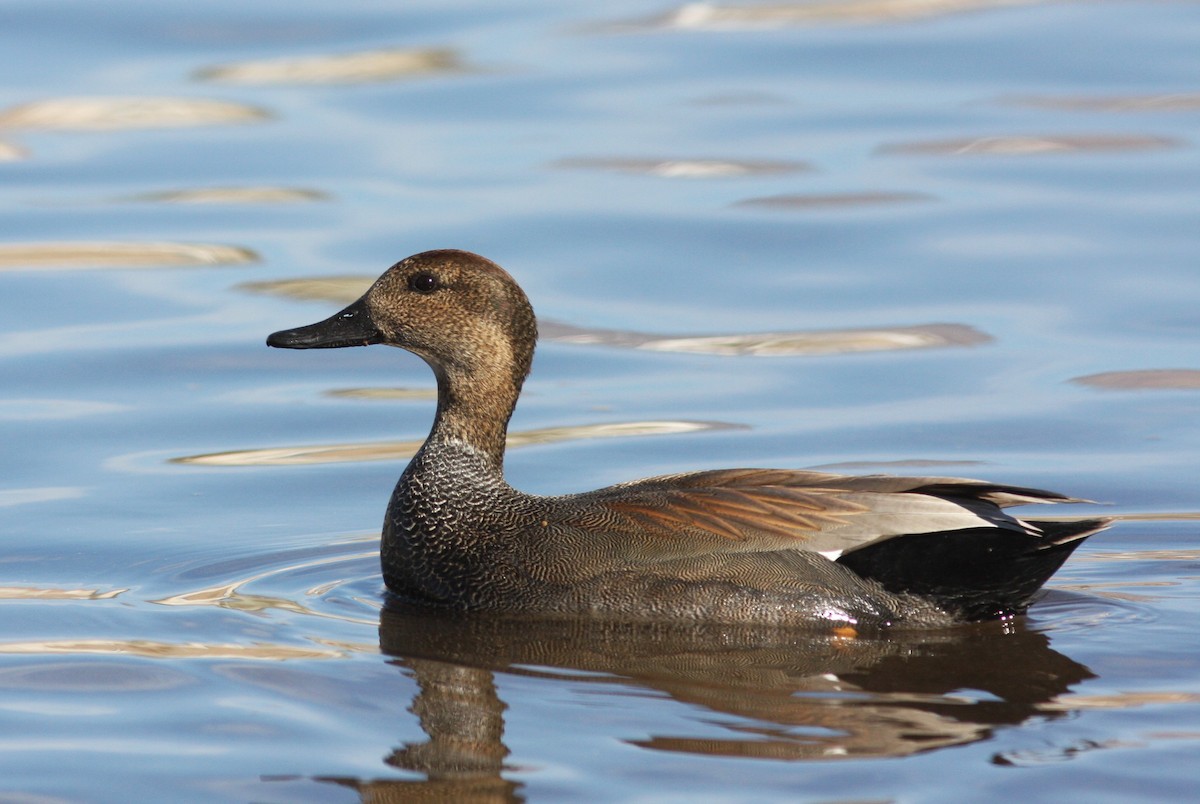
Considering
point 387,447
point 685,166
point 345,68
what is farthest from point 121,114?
point 387,447

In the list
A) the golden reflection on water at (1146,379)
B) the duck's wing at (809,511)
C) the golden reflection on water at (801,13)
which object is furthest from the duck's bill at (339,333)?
the golden reflection on water at (801,13)

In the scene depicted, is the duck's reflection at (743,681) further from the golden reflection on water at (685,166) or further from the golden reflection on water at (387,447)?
the golden reflection on water at (685,166)

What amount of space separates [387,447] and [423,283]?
6.99ft

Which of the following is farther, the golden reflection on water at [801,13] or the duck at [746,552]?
the golden reflection on water at [801,13]

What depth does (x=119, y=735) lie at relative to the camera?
6.18m

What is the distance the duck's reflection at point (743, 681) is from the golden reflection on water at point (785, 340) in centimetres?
429

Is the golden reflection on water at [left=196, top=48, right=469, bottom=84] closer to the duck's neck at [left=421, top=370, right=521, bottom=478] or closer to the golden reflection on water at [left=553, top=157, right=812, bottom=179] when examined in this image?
the golden reflection on water at [left=553, top=157, right=812, bottom=179]

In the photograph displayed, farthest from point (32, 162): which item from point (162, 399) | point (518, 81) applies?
point (162, 399)

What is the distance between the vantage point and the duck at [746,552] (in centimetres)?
719

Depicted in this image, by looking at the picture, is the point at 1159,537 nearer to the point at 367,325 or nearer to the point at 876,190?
the point at 367,325

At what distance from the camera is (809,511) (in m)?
7.29

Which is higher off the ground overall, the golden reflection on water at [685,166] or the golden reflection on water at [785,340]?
the golden reflection on water at [685,166]

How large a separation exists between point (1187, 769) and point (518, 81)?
1254 cm

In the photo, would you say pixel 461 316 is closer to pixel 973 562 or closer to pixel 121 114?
pixel 973 562
